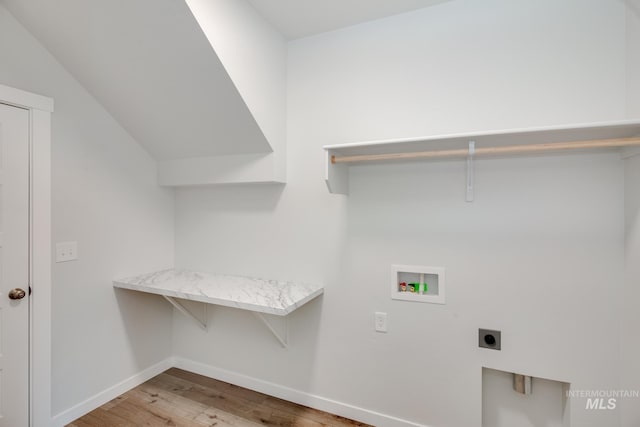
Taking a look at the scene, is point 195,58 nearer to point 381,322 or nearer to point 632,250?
point 381,322

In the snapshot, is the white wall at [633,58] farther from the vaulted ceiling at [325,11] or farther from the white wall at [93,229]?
the white wall at [93,229]

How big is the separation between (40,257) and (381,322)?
2.06 m

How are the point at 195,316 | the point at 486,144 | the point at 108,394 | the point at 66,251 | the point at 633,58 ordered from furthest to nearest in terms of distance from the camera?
1. the point at 195,316
2. the point at 108,394
3. the point at 66,251
4. the point at 486,144
5. the point at 633,58

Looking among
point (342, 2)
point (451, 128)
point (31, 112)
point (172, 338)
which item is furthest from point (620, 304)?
point (31, 112)

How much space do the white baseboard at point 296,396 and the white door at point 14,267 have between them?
1052 mm

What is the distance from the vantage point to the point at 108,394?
7.27 feet

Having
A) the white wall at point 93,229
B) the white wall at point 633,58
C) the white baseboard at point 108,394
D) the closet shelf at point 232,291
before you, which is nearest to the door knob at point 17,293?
the white wall at point 93,229

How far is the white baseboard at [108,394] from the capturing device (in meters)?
1.97

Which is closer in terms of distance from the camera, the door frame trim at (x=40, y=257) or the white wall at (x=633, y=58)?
the white wall at (x=633, y=58)

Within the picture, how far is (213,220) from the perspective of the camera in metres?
2.53

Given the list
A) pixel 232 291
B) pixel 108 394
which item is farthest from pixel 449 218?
pixel 108 394

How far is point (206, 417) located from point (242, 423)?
250 mm

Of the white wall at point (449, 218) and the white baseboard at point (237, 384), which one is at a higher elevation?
the white wall at point (449, 218)

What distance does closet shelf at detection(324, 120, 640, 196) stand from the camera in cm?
133
